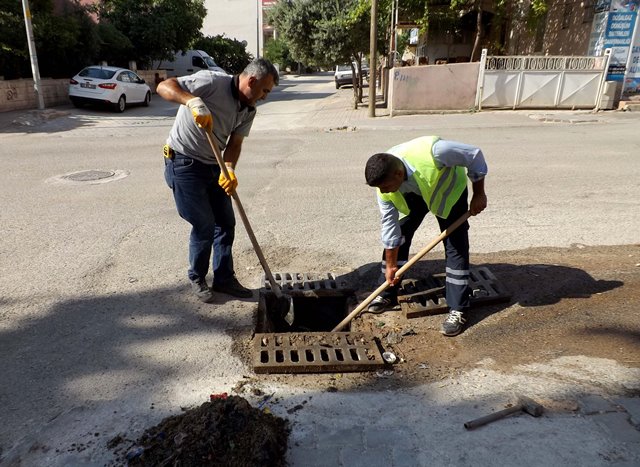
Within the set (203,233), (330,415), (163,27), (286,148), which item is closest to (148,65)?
(163,27)

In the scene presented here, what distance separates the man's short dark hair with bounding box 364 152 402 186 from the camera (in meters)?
3.01

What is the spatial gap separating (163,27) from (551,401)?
85.7ft

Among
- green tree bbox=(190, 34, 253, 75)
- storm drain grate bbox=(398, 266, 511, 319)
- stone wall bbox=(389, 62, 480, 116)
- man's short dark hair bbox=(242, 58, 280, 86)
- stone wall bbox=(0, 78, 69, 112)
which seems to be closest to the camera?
man's short dark hair bbox=(242, 58, 280, 86)

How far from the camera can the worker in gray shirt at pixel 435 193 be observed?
3162 millimetres

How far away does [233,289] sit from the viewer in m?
4.04

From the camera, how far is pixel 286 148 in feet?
34.0

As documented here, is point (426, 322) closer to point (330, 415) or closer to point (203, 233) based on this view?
point (330, 415)

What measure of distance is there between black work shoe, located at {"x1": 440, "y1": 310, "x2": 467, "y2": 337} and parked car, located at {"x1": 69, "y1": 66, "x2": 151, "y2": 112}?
1603cm

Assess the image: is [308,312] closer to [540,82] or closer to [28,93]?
[540,82]

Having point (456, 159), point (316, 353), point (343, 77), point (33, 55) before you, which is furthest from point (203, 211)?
point (343, 77)

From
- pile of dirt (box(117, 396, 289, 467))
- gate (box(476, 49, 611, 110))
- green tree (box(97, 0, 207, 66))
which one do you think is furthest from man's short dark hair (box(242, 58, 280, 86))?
green tree (box(97, 0, 207, 66))

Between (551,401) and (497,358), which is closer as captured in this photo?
(551,401)

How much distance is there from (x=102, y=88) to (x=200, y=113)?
1532cm

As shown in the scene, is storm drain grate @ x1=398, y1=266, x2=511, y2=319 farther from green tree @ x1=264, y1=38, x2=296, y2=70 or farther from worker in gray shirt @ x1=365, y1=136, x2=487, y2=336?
green tree @ x1=264, y1=38, x2=296, y2=70
